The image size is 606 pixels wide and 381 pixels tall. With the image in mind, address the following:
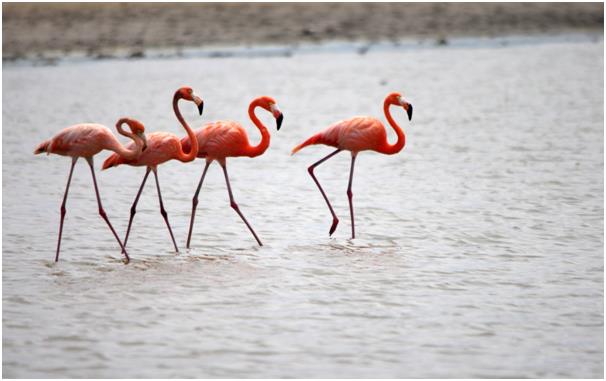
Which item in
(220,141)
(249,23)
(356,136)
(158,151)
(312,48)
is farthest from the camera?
(249,23)

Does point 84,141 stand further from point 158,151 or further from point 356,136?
point 356,136

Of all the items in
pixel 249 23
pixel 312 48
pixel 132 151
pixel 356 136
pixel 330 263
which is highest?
pixel 249 23

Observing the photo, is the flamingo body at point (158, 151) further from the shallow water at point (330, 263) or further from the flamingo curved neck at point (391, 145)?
the flamingo curved neck at point (391, 145)

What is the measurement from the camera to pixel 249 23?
21.0 meters

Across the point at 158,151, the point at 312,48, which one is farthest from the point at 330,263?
the point at 312,48

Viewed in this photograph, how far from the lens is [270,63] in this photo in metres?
19.2

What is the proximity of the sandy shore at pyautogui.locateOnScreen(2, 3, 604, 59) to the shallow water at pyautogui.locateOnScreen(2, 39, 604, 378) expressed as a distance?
21.7ft

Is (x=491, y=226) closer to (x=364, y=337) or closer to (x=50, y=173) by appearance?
(x=364, y=337)

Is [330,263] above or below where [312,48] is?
below

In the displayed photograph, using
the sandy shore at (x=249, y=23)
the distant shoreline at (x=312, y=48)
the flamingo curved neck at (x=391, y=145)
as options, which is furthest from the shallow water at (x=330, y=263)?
the sandy shore at (x=249, y=23)

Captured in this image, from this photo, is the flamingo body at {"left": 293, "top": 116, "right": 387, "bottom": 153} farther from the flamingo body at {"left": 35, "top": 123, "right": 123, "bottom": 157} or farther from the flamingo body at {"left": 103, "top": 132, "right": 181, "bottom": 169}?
the flamingo body at {"left": 35, "top": 123, "right": 123, "bottom": 157}

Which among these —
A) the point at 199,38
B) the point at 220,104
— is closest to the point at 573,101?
the point at 220,104

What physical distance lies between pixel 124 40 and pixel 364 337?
15.6 m

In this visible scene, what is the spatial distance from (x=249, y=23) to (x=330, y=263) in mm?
14747
